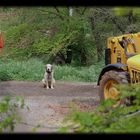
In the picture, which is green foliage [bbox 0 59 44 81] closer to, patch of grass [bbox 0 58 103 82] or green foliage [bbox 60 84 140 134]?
patch of grass [bbox 0 58 103 82]

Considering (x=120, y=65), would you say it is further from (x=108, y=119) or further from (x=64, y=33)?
(x=64, y=33)

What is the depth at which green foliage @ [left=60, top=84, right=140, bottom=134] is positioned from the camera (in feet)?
7.05

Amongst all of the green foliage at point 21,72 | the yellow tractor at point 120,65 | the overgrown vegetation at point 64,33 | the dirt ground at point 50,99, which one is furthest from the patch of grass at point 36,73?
the yellow tractor at point 120,65

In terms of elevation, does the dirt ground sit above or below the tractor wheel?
below

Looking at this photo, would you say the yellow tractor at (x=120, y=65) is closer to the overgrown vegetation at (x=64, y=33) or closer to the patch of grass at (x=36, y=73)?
the patch of grass at (x=36, y=73)

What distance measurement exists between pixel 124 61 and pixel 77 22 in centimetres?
881

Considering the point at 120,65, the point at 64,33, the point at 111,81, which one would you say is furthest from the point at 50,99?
the point at 64,33

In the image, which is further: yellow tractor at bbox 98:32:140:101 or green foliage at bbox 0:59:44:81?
green foliage at bbox 0:59:44:81

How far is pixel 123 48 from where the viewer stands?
9.51 meters

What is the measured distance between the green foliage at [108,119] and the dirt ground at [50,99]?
190 inches

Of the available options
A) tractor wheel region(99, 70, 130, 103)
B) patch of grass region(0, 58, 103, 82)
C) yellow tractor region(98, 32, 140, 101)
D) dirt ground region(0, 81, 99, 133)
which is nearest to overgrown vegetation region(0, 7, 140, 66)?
patch of grass region(0, 58, 103, 82)

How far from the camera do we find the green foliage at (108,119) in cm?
215

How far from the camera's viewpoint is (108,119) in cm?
242
